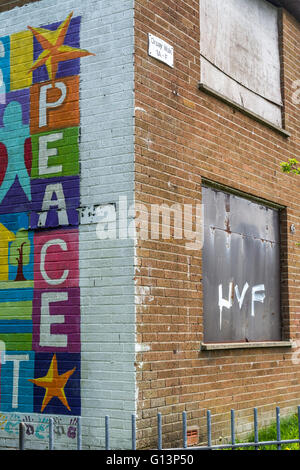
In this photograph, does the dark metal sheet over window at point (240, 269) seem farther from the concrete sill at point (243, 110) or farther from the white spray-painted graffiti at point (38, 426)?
the white spray-painted graffiti at point (38, 426)

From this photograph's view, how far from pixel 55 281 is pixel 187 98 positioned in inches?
110

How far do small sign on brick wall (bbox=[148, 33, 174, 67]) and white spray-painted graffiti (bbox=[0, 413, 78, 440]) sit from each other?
13.6 ft

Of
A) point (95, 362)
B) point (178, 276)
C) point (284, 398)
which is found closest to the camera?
point (95, 362)

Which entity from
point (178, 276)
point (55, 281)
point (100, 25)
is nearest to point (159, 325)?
point (178, 276)

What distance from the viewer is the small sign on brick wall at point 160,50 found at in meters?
7.63

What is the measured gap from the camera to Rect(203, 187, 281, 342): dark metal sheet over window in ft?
28.5

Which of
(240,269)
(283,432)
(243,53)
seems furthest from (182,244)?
(243,53)

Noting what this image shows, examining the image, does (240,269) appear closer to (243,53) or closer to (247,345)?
(247,345)

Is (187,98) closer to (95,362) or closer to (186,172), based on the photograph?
(186,172)

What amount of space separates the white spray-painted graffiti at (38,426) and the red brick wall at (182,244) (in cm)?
81

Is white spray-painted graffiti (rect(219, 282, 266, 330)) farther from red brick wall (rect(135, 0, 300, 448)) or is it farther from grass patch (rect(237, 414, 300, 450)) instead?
grass patch (rect(237, 414, 300, 450))

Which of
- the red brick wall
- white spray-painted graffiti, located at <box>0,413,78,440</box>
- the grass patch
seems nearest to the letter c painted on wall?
the red brick wall
